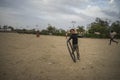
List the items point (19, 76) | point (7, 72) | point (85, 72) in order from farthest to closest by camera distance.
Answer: point (85, 72)
point (7, 72)
point (19, 76)

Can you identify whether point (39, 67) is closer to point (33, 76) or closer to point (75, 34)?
point (33, 76)

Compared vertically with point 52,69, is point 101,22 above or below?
above

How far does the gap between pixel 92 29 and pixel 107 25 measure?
12.9 metres

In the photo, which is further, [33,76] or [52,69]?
[52,69]

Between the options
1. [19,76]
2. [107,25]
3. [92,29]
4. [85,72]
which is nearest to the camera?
[19,76]

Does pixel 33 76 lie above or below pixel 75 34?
below

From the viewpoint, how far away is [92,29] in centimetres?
9344

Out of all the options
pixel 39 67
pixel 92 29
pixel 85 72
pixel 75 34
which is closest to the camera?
pixel 85 72

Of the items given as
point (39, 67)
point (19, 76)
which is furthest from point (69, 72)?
point (19, 76)

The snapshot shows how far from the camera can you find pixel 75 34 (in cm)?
985

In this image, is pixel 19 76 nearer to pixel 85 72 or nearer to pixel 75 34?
pixel 85 72

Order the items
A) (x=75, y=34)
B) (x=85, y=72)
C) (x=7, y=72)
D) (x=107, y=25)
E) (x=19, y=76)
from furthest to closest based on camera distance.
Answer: (x=107, y=25) → (x=75, y=34) → (x=85, y=72) → (x=7, y=72) → (x=19, y=76)

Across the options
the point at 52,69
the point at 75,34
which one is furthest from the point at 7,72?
the point at 75,34

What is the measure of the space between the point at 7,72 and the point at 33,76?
119cm
